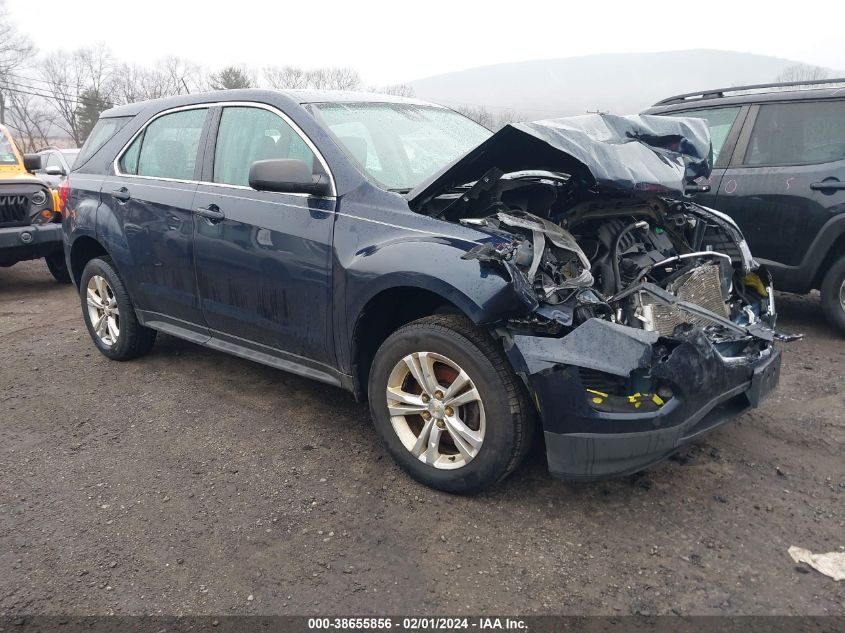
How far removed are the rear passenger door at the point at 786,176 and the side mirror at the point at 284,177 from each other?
3721 millimetres

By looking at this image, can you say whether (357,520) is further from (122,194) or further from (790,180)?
(790,180)

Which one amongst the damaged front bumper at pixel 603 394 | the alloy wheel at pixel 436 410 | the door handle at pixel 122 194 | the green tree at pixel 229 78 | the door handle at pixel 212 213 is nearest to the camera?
the damaged front bumper at pixel 603 394

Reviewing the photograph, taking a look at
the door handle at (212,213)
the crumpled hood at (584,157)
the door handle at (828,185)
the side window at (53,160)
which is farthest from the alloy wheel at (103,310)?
the side window at (53,160)

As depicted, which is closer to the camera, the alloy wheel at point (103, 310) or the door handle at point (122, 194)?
the door handle at point (122, 194)

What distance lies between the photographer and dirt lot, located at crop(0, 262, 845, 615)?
2299 millimetres

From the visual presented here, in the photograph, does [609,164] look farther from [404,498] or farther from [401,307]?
[404,498]

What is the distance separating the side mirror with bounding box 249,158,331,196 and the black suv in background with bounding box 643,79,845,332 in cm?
373

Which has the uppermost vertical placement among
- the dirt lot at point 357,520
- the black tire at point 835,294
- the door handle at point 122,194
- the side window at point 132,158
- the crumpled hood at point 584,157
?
the crumpled hood at point 584,157

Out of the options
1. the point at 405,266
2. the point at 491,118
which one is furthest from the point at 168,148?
the point at 491,118

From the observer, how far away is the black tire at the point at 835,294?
15.9 ft

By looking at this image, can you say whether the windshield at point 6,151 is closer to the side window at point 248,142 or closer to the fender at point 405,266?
the side window at point 248,142

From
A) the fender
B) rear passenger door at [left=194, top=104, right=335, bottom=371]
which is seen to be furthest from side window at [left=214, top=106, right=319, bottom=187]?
the fender

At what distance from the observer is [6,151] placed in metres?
8.05

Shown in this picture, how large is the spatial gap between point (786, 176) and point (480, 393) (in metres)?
3.76
